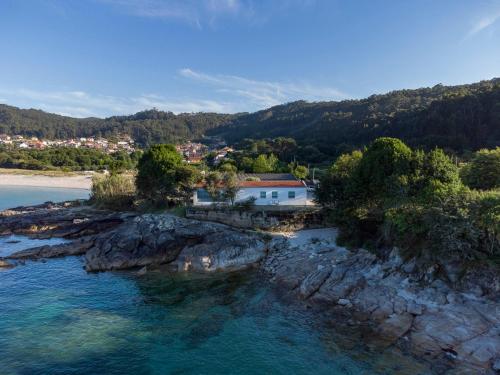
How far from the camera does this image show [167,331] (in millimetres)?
18312

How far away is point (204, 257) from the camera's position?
89.8 ft

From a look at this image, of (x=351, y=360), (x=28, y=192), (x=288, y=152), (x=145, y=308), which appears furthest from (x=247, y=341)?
(x=28, y=192)

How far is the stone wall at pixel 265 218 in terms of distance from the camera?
34000 mm

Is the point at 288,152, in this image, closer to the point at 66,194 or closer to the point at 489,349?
the point at 66,194

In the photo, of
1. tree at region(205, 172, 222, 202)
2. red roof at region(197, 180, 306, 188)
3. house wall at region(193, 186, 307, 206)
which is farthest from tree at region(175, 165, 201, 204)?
house wall at region(193, 186, 307, 206)

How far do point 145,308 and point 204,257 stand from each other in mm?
7209

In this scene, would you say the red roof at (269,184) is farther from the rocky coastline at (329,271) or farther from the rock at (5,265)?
the rock at (5,265)

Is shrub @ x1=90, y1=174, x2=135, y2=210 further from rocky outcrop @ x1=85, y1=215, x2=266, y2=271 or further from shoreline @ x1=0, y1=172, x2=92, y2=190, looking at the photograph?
shoreline @ x1=0, y1=172, x2=92, y2=190

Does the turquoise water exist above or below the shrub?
below

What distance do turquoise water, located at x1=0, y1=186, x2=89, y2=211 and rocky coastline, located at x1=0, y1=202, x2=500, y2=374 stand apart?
91.6ft

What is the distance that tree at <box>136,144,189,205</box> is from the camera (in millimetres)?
39125

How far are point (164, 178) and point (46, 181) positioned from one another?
213 feet

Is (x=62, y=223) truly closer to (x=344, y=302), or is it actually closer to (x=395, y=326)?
(x=344, y=302)

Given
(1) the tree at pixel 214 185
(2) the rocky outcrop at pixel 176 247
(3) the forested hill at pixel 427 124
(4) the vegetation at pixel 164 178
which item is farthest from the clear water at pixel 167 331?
(3) the forested hill at pixel 427 124
